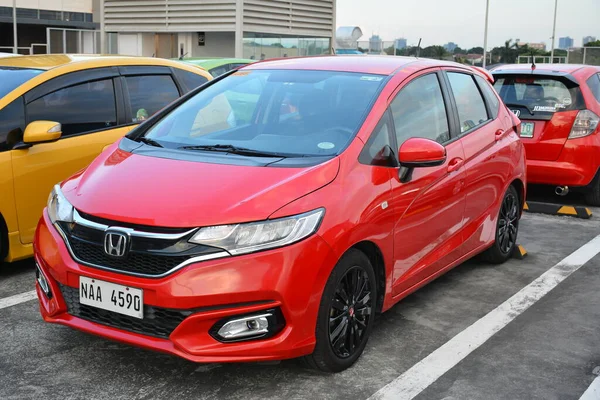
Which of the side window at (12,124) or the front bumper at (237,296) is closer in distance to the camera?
the front bumper at (237,296)

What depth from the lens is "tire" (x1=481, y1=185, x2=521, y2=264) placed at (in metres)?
6.28

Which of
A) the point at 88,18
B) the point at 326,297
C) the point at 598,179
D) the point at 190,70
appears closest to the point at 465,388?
the point at 326,297

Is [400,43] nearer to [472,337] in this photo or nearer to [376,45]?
[376,45]

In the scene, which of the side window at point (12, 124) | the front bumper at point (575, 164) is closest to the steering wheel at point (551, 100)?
the front bumper at point (575, 164)

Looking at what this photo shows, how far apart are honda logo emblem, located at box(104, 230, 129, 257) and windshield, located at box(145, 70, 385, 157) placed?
3.13ft

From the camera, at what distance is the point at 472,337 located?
4719 mm

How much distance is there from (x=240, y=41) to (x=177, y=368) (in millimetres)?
23110

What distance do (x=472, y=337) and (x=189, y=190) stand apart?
1.95 metres

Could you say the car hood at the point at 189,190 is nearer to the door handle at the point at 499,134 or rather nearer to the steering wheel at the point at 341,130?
the steering wheel at the point at 341,130

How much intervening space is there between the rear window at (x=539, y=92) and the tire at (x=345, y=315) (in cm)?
532

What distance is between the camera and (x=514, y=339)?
4.69 meters

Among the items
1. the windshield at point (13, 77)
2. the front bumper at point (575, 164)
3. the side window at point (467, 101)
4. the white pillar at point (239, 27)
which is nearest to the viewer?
the side window at point (467, 101)

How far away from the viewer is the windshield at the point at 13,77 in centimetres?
585

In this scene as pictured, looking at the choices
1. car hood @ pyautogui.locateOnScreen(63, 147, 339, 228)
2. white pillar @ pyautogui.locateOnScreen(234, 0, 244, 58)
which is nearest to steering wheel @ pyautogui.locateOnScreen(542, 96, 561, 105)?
car hood @ pyautogui.locateOnScreen(63, 147, 339, 228)
